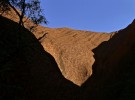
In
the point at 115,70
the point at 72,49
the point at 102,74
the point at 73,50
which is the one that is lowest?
the point at 102,74

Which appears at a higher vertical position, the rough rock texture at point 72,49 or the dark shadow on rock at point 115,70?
the rough rock texture at point 72,49

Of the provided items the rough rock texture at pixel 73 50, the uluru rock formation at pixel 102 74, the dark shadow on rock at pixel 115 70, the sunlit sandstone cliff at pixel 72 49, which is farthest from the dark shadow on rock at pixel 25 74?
the rough rock texture at pixel 73 50

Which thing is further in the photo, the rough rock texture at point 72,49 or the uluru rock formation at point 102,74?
the rough rock texture at point 72,49

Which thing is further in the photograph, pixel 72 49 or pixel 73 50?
pixel 72 49

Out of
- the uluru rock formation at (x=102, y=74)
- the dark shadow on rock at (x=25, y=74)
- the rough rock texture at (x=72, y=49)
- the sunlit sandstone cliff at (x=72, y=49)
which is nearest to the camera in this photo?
the uluru rock formation at (x=102, y=74)

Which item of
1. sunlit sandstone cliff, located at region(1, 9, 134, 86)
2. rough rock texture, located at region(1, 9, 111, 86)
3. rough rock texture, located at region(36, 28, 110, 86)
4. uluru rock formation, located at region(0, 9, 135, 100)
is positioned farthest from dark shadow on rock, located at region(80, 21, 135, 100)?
rough rock texture, located at region(36, 28, 110, 86)

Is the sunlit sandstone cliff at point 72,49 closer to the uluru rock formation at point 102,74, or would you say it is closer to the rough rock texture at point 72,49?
the rough rock texture at point 72,49

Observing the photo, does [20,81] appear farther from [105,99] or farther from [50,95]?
[105,99]

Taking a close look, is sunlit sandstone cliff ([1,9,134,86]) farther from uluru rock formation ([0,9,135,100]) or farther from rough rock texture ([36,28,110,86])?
uluru rock formation ([0,9,135,100])

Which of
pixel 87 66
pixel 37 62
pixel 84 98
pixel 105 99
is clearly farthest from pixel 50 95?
pixel 87 66

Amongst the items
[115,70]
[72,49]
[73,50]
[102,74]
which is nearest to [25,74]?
[102,74]

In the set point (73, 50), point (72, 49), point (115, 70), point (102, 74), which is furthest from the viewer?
point (72, 49)

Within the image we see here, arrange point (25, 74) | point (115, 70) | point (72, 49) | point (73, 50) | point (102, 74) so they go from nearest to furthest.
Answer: point (115, 70), point (102, 74), point (25, 74), point (73, 50), point (72, 49)

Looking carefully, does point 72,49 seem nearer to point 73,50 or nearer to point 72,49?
point 72,49
